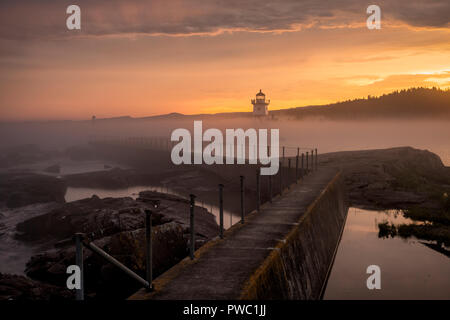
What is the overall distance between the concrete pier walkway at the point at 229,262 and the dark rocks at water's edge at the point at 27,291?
6461mm

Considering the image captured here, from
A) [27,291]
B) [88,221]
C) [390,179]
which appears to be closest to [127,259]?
[27,291]

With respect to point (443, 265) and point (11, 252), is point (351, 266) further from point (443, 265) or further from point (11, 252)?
point (11, 252)

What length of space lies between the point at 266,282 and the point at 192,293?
1740 mm

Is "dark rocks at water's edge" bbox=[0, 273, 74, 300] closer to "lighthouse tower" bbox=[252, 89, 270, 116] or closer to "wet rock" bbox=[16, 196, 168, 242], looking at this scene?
"wet rock" bbox=[16, 196, 168, 242]

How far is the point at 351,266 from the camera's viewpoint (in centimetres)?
1748

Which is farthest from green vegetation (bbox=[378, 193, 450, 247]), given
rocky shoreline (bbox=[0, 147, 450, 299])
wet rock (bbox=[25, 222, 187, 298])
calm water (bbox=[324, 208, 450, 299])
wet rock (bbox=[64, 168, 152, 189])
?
wet rock (bbox=[64, 168, 152, 189])

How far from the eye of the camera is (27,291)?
46.6 feet

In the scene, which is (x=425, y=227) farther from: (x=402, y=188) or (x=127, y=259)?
(x=127, y=259)

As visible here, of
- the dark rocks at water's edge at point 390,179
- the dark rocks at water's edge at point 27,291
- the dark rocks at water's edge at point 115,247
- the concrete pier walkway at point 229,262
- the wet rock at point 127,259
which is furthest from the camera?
the dark rocks at water's edge at point 390,179

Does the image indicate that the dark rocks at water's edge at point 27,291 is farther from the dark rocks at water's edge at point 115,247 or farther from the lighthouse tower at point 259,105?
the lighthouse tower at point 259,105

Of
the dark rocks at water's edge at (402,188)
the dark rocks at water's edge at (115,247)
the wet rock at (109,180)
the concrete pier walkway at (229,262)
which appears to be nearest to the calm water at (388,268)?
the dark rocks at water's edge at (402,188)

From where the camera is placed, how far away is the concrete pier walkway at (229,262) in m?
7.70
